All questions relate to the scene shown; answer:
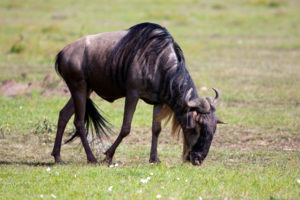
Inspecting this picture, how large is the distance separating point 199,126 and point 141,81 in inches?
36.5

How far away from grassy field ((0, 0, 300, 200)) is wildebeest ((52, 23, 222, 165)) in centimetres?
43

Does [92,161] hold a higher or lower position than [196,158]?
lower

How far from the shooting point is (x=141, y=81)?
6742mm

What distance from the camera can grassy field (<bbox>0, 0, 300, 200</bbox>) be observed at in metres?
5.52

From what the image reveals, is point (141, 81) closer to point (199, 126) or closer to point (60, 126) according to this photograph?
point (199, 126)

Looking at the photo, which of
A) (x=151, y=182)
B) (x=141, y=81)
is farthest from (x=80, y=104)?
(x=151, y=182)

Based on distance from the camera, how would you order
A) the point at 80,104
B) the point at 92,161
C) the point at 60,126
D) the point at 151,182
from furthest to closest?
the point at 60,126 → the point at 80,104 → the point at 92,161 → the point at 151,182

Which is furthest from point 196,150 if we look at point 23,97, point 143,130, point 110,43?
point 23,97

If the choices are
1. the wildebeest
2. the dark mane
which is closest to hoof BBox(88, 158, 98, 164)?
the wildebeest

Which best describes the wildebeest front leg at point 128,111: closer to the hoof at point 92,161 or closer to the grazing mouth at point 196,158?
the hoof at point 92,161

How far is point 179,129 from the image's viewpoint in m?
6.89

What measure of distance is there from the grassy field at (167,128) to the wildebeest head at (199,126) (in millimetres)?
219

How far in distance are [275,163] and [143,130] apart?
2783mm

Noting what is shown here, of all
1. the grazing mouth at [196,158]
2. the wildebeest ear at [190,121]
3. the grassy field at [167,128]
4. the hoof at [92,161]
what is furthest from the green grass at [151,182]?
the hoof at [92,161]
